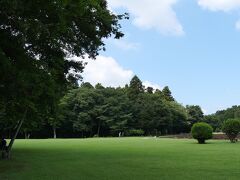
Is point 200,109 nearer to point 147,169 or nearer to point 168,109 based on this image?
point 168,109

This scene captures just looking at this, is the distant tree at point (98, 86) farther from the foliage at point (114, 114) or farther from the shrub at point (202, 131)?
the shrub at point (202, 131)

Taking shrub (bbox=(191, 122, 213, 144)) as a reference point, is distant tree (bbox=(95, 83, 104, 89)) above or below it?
above

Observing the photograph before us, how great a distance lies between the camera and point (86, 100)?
3162 inches

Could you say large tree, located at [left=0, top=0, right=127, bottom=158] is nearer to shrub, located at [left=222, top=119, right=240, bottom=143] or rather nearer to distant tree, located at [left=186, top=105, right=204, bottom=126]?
shrub, located at [left=222, top=119, right=240, bottom=143]

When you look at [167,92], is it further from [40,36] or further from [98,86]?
[40,36]

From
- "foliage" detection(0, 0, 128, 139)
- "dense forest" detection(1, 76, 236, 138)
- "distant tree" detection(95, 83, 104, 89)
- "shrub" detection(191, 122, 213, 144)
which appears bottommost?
"shrub" detection(191, 122, 213, 144)

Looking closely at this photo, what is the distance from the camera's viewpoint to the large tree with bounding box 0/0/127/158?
37.9ft

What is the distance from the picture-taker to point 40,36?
13.3 m

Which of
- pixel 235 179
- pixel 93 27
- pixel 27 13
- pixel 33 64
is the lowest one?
pixel 235 179

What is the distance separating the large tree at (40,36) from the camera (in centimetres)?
1155

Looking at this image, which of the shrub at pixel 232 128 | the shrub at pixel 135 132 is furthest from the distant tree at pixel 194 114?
the shrub at pixel 232 128

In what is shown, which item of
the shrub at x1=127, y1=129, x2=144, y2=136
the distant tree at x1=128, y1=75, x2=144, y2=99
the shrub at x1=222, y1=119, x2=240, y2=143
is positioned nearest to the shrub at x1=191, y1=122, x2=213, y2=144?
the shrub at x1=222, y1=119, x2=240, y2=143

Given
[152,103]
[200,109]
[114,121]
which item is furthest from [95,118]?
[200,109]

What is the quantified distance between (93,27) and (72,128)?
63.0m
